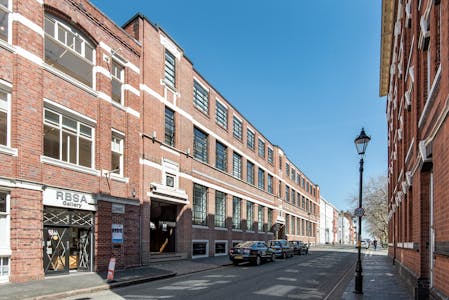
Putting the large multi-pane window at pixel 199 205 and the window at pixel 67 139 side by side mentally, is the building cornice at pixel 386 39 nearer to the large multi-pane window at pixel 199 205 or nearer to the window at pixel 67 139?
the large multi-pane window at pixel 199 205

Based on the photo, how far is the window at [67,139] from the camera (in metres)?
15.4

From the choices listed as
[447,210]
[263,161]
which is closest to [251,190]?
[263,161]

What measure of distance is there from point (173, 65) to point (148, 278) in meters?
14.3

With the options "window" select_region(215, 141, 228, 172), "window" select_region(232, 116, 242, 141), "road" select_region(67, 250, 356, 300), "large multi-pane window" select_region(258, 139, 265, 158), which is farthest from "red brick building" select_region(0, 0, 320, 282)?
"large multi-pane window" select_region(258, 139, 265, 158)

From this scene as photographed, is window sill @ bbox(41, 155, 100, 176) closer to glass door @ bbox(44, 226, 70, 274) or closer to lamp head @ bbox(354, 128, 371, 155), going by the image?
glass door @ bbox(44, 226, 70, 274)

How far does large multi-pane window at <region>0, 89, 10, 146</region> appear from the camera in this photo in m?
13.4

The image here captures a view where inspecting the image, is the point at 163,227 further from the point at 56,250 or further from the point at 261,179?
the point at 261,179

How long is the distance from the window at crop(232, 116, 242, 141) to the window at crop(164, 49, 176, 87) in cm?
1194

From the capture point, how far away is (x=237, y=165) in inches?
1463

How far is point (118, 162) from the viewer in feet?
63.4

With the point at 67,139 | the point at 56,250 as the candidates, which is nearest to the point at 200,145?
the point at 67,139

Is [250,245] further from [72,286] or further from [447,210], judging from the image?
[447,210]

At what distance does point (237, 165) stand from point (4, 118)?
25.3 meters

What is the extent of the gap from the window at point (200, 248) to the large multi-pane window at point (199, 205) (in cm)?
133
